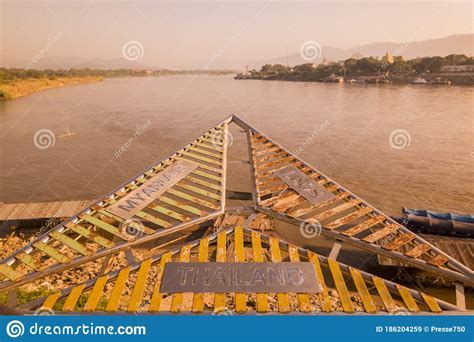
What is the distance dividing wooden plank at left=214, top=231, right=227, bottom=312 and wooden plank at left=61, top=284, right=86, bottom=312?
9.41 feet

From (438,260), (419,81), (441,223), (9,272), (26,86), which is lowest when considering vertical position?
(441,223)

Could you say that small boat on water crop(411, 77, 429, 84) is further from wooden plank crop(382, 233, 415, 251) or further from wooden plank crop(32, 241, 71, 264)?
wooden plank crop(32, 241, 71, 264)

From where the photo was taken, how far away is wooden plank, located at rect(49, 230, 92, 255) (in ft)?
25.8

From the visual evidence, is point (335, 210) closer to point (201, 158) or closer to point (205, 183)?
point (205, 183)

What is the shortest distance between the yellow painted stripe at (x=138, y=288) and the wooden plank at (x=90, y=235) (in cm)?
122

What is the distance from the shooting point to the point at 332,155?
27594 millimetres

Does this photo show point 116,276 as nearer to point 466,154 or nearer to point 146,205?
point 146,205

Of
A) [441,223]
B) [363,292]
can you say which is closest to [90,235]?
[363,292]

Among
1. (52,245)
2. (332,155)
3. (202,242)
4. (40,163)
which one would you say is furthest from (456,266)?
(40,163)

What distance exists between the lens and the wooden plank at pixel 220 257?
6.19 m

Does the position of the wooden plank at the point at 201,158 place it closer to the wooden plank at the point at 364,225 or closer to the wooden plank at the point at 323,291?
the wooden plank at the point at 364,225

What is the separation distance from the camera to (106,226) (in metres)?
8.82

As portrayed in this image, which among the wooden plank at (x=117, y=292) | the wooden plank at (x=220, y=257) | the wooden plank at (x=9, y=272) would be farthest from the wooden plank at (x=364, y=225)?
the wooden plank at (x=9, y=272)

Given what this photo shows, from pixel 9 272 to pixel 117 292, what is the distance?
8.84 feet
